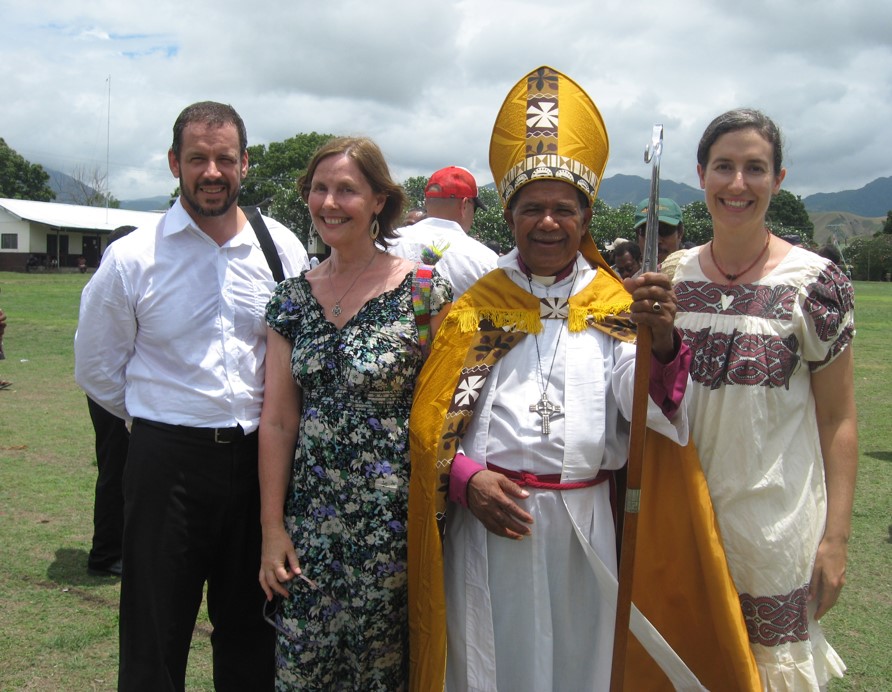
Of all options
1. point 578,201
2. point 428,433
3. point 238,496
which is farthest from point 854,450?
point 238,496

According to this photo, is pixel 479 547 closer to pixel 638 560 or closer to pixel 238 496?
pixel 638 560

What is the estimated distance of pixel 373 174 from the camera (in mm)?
2736

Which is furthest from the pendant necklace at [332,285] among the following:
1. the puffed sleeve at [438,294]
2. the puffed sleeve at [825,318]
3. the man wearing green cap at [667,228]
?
the man wearing green cap at [667,228]

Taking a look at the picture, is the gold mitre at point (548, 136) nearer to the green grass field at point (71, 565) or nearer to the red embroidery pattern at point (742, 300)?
the red embroidery pattern at point (742, 300)

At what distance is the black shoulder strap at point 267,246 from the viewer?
120 inches

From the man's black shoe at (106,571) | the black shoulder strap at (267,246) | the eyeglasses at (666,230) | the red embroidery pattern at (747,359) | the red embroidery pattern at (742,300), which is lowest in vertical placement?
the man's black shoe at (106,571)

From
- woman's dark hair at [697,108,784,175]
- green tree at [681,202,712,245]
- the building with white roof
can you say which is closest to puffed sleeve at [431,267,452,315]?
woman's dark hair at [697,108,784,175]

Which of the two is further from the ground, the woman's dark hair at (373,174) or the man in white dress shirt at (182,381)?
the woman's dark hair at (373,174)

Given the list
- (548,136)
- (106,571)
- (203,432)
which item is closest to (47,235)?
(106,571)

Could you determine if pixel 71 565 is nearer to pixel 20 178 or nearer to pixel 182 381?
pixel 182 381

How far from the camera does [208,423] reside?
2.82 m

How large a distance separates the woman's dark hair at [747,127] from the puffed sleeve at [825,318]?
0.39 m

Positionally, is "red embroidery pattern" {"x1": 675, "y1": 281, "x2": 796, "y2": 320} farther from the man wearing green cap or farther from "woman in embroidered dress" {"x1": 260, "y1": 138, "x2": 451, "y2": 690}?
the man wearing green cap

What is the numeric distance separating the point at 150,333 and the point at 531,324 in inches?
53.3
